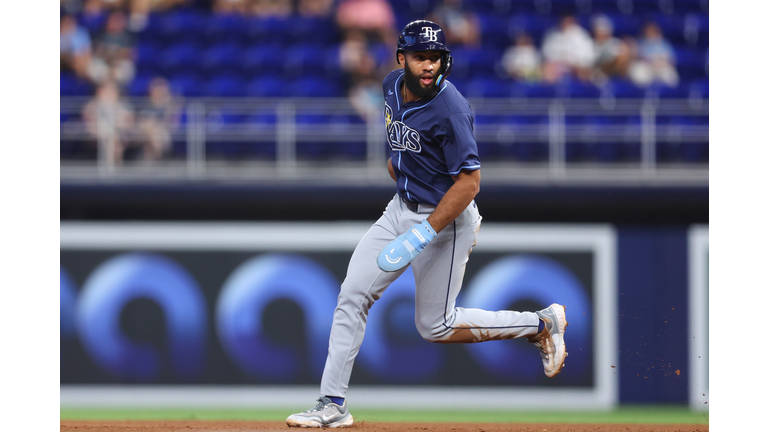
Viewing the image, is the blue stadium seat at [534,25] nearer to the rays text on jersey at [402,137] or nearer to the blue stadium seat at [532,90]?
the blue stadium seat at [532,90]

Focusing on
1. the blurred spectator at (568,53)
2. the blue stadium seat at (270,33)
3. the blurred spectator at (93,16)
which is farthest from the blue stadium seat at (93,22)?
the blurred spectator at (568,53)

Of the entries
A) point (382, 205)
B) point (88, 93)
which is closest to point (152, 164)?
point (88, 93)

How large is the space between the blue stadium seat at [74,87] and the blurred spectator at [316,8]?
8.68 ft

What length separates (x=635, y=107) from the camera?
312 inches

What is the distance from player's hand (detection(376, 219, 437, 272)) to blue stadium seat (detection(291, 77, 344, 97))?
500 centimetres

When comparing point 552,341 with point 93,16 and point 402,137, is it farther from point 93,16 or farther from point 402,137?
point 93,16

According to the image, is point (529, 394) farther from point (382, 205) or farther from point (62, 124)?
point (62, 124)

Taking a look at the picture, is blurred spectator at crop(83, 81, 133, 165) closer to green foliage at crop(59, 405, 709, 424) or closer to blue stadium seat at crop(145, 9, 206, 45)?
blue stadium seat at crop(145, 9, 206, 45)

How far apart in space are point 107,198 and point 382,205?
2424 millimetres

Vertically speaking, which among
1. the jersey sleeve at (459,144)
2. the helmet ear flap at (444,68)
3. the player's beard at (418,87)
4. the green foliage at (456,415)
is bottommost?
the green foliage at (456,415)

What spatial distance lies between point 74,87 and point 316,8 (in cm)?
293

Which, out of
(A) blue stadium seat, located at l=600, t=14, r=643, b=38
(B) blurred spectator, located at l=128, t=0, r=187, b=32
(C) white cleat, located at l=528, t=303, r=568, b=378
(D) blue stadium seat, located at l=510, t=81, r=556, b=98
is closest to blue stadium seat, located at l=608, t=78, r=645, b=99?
(D) blue stadium seat, located at l=510, t=81, r=556, b=98

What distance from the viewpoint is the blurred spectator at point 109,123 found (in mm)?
7453

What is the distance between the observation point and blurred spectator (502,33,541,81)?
9.17 meters
